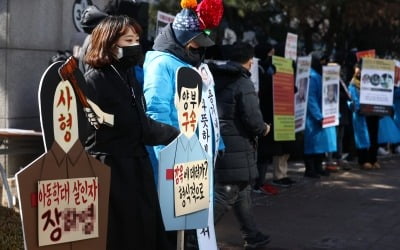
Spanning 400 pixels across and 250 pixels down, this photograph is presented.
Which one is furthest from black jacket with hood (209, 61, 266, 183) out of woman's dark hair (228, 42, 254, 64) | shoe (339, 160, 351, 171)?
shoe (339, 160, 351, 171)

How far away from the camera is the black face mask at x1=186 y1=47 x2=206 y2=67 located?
15.2 feet

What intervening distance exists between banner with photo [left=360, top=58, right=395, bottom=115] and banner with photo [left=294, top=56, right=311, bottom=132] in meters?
1.46

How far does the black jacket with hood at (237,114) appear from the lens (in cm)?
567

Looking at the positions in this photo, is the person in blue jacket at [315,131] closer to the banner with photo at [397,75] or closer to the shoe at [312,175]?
the shoe at [312,175]

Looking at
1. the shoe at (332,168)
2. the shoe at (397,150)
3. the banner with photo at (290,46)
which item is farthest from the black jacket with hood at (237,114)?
the shoe at (397,150)

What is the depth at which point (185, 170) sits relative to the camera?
13.5ft

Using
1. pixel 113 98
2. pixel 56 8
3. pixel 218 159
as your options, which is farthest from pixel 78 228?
pixel 56 8

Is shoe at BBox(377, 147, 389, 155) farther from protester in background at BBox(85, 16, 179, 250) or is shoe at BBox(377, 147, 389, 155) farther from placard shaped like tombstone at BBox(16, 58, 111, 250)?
placard shaped like tombstone at BBox(16, 58, 111, 250)

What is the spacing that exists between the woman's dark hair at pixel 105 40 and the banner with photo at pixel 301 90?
19.6ft

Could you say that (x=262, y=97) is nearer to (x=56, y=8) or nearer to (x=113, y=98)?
(x=56, y=8)

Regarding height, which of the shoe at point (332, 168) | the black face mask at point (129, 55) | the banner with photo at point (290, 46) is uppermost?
the banner with photo at point (290, 46)

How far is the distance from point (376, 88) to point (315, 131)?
1.70 m

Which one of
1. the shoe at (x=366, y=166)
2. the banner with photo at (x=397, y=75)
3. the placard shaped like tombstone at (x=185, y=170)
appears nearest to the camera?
the placard shaped like tombstone at (x=185, y=170)

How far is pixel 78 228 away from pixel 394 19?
13556 mm
